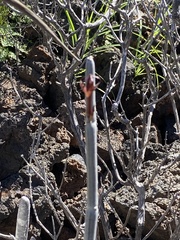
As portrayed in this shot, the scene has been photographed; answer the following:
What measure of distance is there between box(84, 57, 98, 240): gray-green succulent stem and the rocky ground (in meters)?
1.88

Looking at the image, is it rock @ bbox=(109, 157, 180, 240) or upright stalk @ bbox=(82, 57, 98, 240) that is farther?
rock @ bbox=(109, 157, 180, 240)

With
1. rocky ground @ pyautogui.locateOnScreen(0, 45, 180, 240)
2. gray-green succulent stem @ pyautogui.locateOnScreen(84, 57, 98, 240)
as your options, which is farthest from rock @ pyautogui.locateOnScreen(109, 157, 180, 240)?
gray-green succulent stem @ pyautogui.locateOnScreen(84, 57, 98, 240)

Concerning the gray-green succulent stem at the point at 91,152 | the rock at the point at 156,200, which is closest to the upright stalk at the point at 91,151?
the gray-green succulent stem at the point at 91,152

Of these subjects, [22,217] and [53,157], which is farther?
[53,157]

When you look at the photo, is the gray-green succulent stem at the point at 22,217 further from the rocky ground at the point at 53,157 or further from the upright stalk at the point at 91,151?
the rocky ground at the point at 53,157

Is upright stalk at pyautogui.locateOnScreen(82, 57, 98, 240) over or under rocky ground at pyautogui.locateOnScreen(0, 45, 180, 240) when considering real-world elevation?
under

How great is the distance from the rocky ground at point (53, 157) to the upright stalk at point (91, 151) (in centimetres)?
188

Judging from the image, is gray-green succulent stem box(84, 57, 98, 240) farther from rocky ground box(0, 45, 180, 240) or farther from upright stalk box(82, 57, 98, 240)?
rocky ground box(0, 45, 180, 240)

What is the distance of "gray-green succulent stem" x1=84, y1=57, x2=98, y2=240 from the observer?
58 centimetres

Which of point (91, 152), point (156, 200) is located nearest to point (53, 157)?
point (156, 200)

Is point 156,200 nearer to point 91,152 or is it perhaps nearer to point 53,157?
point 53,157

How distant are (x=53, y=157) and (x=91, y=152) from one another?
2.17m

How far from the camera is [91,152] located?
60 cm

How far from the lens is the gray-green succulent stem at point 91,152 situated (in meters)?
0.58
